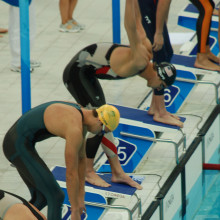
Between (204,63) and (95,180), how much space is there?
110 inches

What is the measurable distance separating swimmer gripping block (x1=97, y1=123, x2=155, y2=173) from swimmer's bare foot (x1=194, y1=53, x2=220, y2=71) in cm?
172

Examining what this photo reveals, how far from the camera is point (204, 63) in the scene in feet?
30.3

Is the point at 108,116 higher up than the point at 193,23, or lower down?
higher up

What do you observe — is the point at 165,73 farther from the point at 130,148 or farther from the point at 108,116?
the point at 108,116

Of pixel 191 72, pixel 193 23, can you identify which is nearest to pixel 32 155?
pixel 191 72

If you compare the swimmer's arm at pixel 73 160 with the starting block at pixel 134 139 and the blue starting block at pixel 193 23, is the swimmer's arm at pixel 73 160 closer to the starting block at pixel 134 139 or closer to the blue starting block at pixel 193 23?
the starting block at pixel 134 139

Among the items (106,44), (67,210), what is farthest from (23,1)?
(67,210)

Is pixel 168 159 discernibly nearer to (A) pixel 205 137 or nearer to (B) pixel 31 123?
(A) pixel 205 137

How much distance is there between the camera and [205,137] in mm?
8148

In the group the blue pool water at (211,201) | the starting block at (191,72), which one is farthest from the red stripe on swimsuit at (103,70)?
the starting block at (191,72)

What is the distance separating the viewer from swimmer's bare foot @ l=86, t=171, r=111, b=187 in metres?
6.89

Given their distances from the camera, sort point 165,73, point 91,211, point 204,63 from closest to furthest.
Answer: point 91,211
point 165,73
point 204,63

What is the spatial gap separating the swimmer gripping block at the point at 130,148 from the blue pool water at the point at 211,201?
2.38ft

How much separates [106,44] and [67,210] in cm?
132
